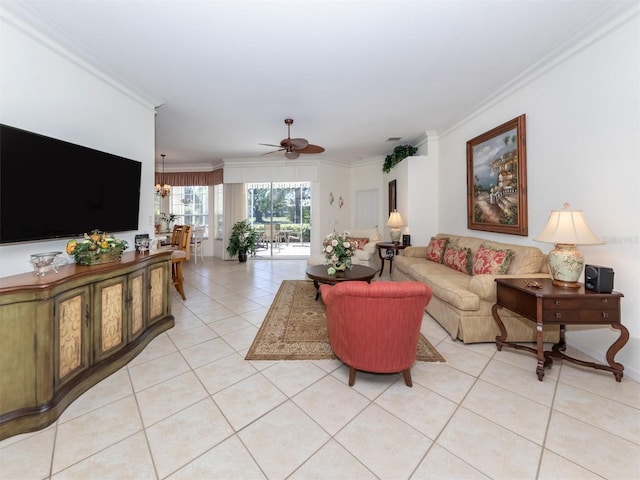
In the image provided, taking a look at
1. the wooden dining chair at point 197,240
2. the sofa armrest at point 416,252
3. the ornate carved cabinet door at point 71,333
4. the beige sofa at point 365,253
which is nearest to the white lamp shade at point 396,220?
the beige sofa at point 365,253

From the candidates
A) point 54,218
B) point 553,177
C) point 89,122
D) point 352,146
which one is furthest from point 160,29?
point 352,146

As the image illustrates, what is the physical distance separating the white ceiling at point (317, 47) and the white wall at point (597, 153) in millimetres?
252

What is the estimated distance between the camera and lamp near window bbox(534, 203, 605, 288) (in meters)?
2.10

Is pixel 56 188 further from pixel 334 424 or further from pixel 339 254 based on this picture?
pixel 339 254

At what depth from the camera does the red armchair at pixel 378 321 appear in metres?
1.79

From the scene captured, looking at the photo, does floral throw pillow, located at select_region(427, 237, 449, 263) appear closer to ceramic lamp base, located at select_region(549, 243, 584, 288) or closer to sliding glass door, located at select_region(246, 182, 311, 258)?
ceramic lamp base, located at select_region(549, 243, 584, 288)

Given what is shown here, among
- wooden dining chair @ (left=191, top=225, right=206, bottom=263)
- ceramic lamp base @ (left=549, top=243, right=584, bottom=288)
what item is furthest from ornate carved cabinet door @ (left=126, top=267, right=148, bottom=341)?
wooden dining chair @ (left=191, top=225, right=206, bottom=263)

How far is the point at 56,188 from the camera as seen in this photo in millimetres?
2162

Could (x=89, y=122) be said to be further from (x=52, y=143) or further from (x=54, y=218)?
(x=54, y=218)

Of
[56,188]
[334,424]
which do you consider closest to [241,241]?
[56,188]

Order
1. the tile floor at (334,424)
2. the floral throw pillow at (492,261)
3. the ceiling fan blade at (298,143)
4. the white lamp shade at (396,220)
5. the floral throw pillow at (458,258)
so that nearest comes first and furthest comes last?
1. the tile floor at (334,424)
2. the floral throw pillow at (492,261)
3. the floral throw pillow at (458,258)
4. the ceiling fan blade at (298,143)
5. the white lamp shade at (396,220)

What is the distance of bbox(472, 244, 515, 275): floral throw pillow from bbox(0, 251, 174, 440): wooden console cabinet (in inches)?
142

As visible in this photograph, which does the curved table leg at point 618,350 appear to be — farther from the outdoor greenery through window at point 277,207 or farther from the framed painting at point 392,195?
the outdoor greenery through window at point 277,207

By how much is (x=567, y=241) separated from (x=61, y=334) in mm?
3729
